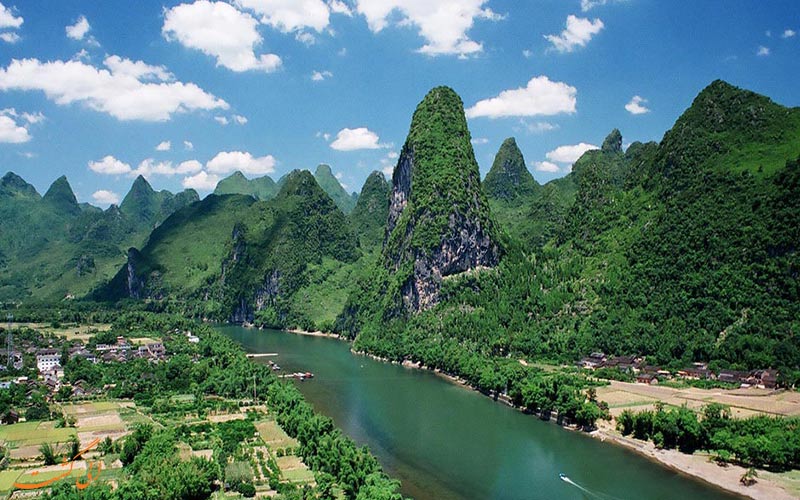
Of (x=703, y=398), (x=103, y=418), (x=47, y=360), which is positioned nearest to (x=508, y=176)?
(x=703, y=398)

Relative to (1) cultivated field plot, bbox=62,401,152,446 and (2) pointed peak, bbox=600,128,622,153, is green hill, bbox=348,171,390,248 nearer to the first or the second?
(2) pointed peak, bbox=600,128,622,153

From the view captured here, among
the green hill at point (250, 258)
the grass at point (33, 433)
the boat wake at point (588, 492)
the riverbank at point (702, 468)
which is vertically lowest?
the grass at point (33, 433)

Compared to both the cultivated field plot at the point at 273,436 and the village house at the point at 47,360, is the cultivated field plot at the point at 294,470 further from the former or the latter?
the village house at the point at 47,360

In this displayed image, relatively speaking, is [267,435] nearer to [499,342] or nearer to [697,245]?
[499,342]

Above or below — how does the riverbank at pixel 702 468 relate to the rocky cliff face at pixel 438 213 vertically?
below

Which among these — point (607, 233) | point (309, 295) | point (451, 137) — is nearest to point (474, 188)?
point (451, 137)

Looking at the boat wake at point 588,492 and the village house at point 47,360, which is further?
the village house at point 47,360

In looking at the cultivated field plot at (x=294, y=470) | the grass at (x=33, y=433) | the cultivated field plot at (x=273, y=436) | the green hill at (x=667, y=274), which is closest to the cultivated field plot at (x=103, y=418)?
the grass at (x=33, y=433)
